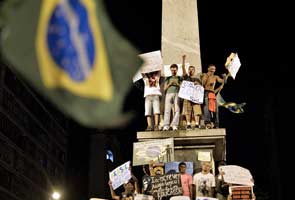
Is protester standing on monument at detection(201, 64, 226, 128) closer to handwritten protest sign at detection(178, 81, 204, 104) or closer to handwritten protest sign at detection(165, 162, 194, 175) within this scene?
handwritten protest sign at detection(178, 81, 204, 104)

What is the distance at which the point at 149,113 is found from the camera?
443 inches

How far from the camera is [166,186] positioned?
9891mm

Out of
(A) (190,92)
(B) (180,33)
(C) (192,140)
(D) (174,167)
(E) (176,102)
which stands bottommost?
(D) (174,167)

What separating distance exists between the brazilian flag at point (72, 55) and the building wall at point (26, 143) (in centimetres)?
2963

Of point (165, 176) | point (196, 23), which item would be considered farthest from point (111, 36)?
point (196, 23)

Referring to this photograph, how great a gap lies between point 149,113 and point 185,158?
1112 mm

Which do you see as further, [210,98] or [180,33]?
[180,33]

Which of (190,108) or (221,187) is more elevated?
(190,108)

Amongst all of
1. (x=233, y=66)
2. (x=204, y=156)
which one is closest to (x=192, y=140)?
(x=204, y=156)

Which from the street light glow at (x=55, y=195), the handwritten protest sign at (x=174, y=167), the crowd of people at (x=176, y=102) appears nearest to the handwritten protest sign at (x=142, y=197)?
the handwritten protest sign at (x=174, y=167)

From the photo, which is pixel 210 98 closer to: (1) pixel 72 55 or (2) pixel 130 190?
(2) pixel 130 190

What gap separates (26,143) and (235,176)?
30.4m

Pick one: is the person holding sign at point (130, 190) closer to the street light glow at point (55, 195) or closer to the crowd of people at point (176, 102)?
the crowd of people at point (176, 102)

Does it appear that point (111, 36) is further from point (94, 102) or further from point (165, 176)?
point (165, 176)
